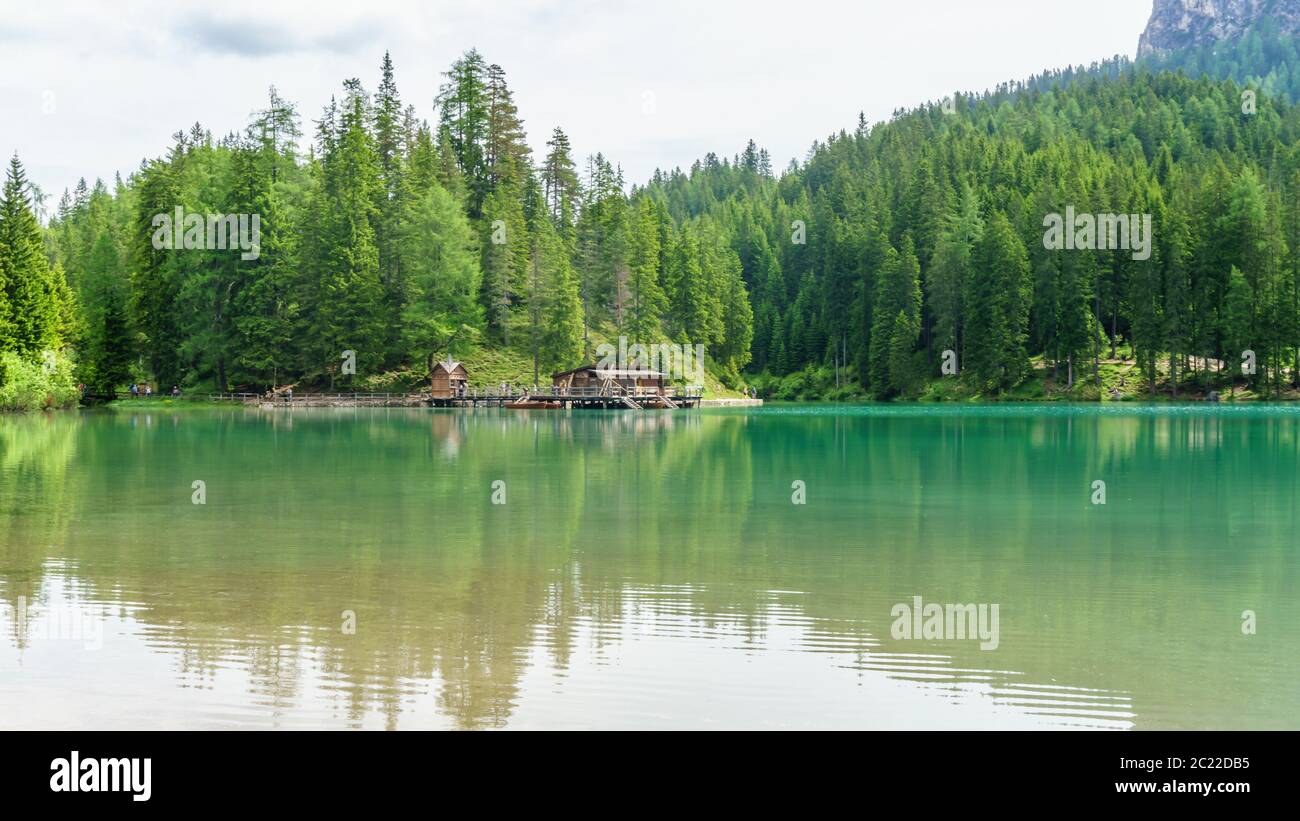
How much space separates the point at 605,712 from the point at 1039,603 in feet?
24.0

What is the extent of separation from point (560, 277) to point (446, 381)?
16024 mm

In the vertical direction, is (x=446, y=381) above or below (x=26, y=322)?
below

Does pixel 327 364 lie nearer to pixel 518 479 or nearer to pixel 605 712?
pixel 518 479

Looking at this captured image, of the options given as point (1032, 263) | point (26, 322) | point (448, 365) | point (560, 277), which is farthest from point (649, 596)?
point (1032, 263)

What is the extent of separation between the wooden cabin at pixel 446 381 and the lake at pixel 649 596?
59513 mm

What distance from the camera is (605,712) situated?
10.5 m

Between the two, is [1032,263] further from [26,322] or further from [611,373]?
[26,322]

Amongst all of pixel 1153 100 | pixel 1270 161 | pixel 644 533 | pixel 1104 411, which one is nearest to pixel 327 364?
pixel 1104 411

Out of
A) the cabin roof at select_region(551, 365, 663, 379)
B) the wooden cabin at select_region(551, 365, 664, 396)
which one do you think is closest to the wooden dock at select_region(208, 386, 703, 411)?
the wooden cabin at select_region(551, 365, 664, 396)

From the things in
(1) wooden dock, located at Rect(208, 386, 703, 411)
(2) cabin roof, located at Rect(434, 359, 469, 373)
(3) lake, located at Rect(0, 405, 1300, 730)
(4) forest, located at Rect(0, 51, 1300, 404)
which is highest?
(4) forest, located at Rect(0, 51, 1300, 404)

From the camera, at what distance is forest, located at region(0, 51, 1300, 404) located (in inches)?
3794

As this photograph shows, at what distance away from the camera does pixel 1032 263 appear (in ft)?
375

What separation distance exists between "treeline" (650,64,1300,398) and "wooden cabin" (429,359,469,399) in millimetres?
47079

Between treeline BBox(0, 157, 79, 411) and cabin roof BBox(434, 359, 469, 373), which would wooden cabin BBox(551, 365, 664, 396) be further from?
treeline BBox(0, 157, 79, 411)
